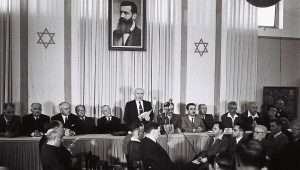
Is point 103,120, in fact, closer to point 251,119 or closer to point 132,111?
point 132,111

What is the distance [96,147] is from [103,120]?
167cm

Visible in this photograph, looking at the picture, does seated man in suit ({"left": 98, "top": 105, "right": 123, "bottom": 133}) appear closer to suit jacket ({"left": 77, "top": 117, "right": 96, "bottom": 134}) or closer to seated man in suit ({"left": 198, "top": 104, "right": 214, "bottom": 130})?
suit jacket ({"left": 77, "top": 117, "right": 96, "bottom": 134})

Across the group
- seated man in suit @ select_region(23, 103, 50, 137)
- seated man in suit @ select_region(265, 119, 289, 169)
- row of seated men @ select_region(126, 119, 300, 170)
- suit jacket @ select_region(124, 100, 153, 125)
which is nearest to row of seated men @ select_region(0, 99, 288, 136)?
seated man in suit @ select_region(23, 103, 50, 137)

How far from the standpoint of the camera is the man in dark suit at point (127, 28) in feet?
37.2

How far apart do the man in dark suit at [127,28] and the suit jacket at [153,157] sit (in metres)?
5.75

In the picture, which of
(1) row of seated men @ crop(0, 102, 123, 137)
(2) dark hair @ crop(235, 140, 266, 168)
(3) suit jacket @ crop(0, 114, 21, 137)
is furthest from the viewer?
(1) row of seated men @ crop(0, 102, 123, 137)

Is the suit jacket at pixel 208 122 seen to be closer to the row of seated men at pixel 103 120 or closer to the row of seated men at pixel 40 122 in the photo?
the row of seated men at pixel 103 120

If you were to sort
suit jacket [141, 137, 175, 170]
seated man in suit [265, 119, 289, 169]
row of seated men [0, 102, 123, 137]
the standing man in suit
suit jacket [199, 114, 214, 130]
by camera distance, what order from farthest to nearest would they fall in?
1. the standing man in suit
2. suit jacket [199, 114, 214, 130]
3. row of seated men [0, 102, 123, 137]
4. seated man in suit [265, 119, 289, 169]
5. suit jacket [141, 137, 175, 170]

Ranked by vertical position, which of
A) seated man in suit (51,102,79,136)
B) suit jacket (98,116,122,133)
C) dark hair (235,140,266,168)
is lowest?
suit jacket (98,116,122,133)

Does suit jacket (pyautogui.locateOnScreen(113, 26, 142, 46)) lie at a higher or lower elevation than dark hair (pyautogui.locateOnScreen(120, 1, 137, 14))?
lower

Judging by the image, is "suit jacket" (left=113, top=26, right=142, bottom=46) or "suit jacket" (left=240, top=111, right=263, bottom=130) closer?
"suit jacket" (left=240, top=111, right=263, bottom=130)

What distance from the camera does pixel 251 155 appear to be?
3.45 metres

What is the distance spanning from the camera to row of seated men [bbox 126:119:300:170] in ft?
11.6

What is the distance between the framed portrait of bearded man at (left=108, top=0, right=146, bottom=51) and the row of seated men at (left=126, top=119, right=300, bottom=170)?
399 cm
